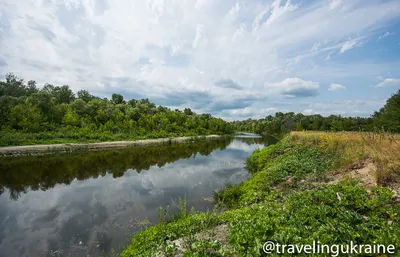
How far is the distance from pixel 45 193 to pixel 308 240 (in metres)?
14.1

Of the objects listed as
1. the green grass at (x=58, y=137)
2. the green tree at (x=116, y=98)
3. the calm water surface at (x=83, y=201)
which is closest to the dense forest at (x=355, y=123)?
the calm water surface at (x=83, y=201)

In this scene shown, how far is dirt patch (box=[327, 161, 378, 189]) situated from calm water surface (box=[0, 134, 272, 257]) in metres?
5.60

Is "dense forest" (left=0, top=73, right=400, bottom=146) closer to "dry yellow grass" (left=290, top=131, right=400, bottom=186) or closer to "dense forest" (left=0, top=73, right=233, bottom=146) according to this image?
"dense forest" (left=0, top=73, right=233, bottom=146)

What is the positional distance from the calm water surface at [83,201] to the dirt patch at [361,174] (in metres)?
5.60

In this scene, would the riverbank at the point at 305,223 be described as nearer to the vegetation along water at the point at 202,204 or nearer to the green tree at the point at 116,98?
the vegetation along water at the point at 202,204

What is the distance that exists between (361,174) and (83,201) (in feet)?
42.9

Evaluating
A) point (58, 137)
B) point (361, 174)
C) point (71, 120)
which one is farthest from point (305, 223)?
point (71, 120)

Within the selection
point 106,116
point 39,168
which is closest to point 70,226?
point 39,168

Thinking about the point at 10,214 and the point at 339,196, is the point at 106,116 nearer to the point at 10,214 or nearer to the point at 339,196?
the point at 10,214

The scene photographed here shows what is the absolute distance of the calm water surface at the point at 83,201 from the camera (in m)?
6.71

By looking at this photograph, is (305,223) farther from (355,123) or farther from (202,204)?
A: (355,123)

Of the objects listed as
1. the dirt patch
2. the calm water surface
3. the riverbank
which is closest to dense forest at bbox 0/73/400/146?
the dirt patch

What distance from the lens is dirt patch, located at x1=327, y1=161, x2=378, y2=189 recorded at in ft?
21.0

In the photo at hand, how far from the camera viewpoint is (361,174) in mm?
7258
